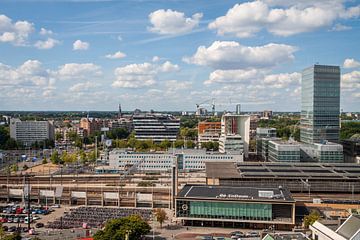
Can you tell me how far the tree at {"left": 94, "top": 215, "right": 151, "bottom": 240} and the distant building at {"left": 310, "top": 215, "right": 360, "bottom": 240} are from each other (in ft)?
52.0

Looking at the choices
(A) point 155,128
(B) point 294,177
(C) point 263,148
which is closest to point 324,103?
(C) point 263,148

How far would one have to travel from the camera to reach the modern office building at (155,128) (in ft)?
405

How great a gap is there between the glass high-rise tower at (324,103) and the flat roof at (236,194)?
41871mm

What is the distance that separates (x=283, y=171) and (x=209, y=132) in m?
65.9

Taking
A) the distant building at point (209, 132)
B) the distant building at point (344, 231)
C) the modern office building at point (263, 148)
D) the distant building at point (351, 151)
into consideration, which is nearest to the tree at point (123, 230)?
the distant building at point (344, 231)

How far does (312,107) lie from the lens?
8831 centimetres

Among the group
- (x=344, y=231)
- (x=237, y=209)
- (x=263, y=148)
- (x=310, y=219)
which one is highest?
(x=263, y=148)

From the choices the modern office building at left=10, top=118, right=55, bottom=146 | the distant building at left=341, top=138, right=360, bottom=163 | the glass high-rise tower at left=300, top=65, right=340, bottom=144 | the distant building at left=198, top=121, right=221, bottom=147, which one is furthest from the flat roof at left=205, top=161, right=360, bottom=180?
the modern office building at left=10, top=118, right=55, bottom=146

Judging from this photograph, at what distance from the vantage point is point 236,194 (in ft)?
153

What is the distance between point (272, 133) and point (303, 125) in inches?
871

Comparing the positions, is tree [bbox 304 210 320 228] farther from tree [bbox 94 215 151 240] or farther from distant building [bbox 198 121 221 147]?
distant building [bbox 198 121 221 147]

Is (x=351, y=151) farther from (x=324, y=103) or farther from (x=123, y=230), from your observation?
(x=123, y=230)

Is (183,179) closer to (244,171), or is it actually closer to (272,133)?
(244,171)

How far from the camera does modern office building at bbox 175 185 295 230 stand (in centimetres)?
4516
